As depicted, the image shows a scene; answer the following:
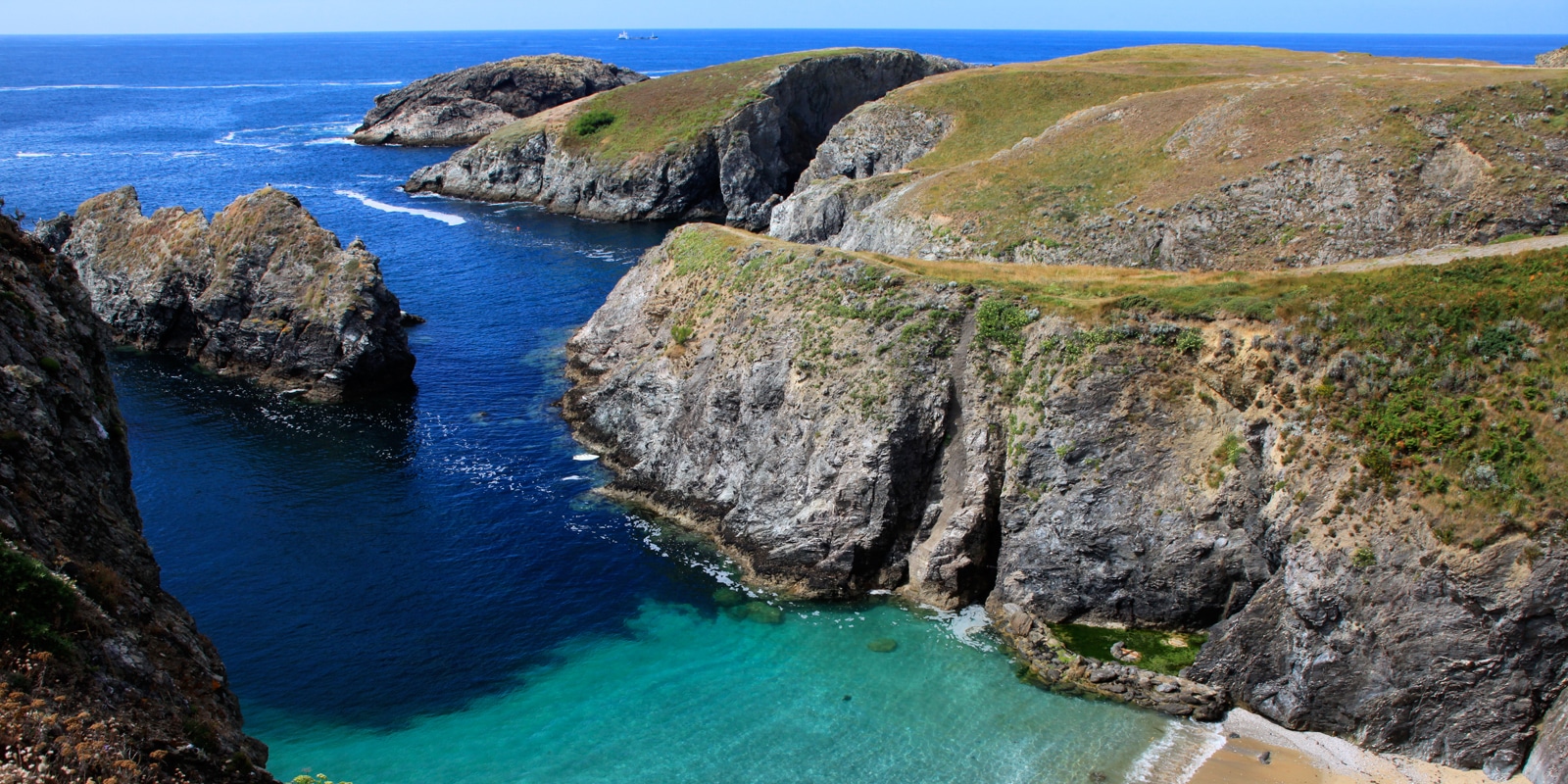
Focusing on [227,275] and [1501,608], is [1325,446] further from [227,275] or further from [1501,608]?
[227,275]

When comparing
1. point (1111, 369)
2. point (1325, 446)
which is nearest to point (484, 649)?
point (1111, 369)

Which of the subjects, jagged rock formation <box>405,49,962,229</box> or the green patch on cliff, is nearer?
jagged rock formation <box>405,49,962,229</box>

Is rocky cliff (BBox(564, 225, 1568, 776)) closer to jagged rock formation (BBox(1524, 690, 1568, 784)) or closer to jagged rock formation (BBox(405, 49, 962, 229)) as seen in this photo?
jagged rock formation (BBox(1524, 690, 1568, 784))

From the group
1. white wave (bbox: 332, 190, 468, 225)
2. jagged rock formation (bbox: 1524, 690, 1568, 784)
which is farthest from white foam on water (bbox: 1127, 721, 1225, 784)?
white wave (bbox: 332, 190, 468, 225)

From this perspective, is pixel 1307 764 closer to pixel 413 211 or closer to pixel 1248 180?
pixel 1248 180

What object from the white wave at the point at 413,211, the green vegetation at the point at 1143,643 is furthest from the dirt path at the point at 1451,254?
the white wave at the point at 413,211

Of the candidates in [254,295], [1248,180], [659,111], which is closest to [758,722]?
[1248,180]
